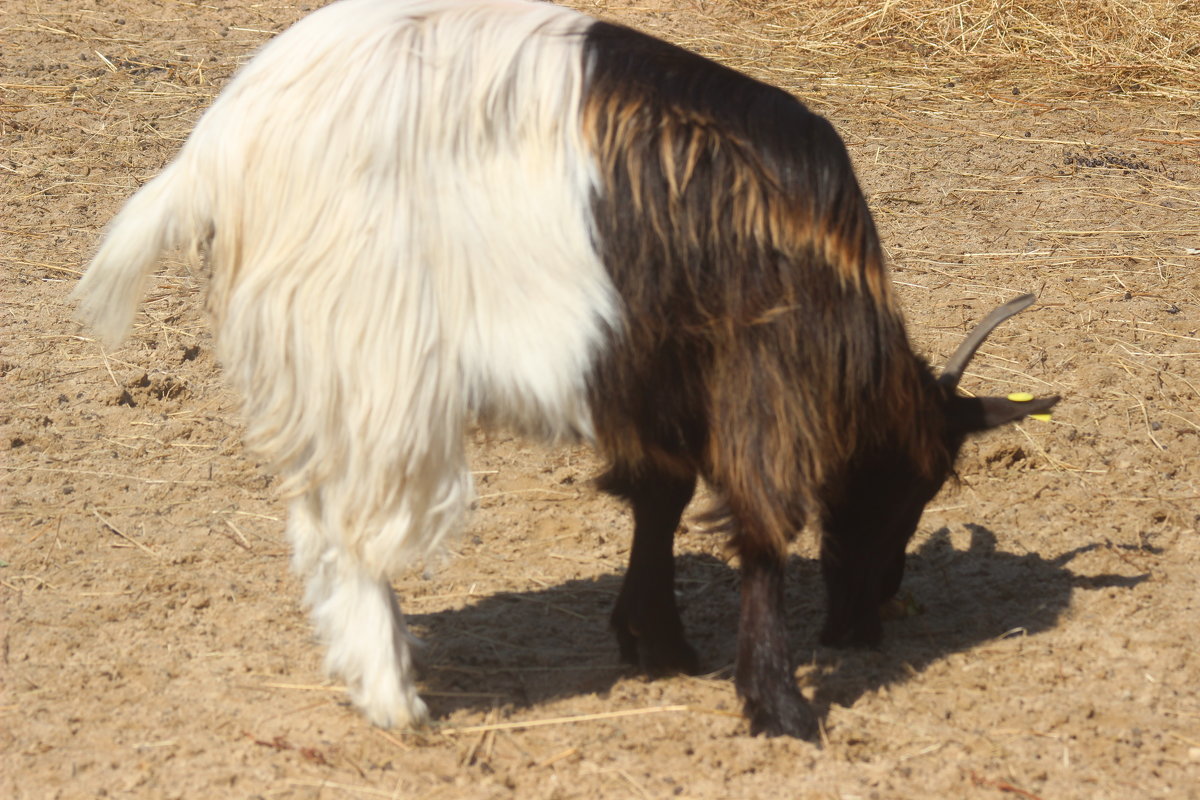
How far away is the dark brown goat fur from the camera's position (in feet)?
10.1

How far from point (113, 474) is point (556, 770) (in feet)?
7.61

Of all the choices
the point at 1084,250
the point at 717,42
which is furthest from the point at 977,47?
→ the point at 1084,250

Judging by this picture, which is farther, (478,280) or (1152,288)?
(1152,288)

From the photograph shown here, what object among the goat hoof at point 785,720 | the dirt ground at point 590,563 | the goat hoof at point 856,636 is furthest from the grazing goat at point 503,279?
the goat hoof at point 856,636

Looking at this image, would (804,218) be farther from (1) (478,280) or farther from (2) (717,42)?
(2) (717,42)

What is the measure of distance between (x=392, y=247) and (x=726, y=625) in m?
1.89

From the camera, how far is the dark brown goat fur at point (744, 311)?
307cm

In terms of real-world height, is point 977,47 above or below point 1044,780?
above

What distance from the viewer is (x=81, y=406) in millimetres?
5113

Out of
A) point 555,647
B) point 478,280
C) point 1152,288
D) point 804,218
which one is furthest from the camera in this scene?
point 1152,288

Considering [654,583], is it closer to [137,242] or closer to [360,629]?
[360,629]

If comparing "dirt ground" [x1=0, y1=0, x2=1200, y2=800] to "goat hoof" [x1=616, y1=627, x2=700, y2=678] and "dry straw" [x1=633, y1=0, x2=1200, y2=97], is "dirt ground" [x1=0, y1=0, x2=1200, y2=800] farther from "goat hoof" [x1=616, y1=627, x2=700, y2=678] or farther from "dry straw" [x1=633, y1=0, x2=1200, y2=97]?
"dry straw" [x1=633, y1=0, x2=1200, y2=97]

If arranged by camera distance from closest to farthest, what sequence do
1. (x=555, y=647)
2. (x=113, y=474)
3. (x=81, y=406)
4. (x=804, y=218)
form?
(x=804, y=218) < (x=555, y=647) < (x=113, y=474) < (x=81, y=406)

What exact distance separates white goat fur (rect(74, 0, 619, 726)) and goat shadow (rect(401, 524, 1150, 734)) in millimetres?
760
